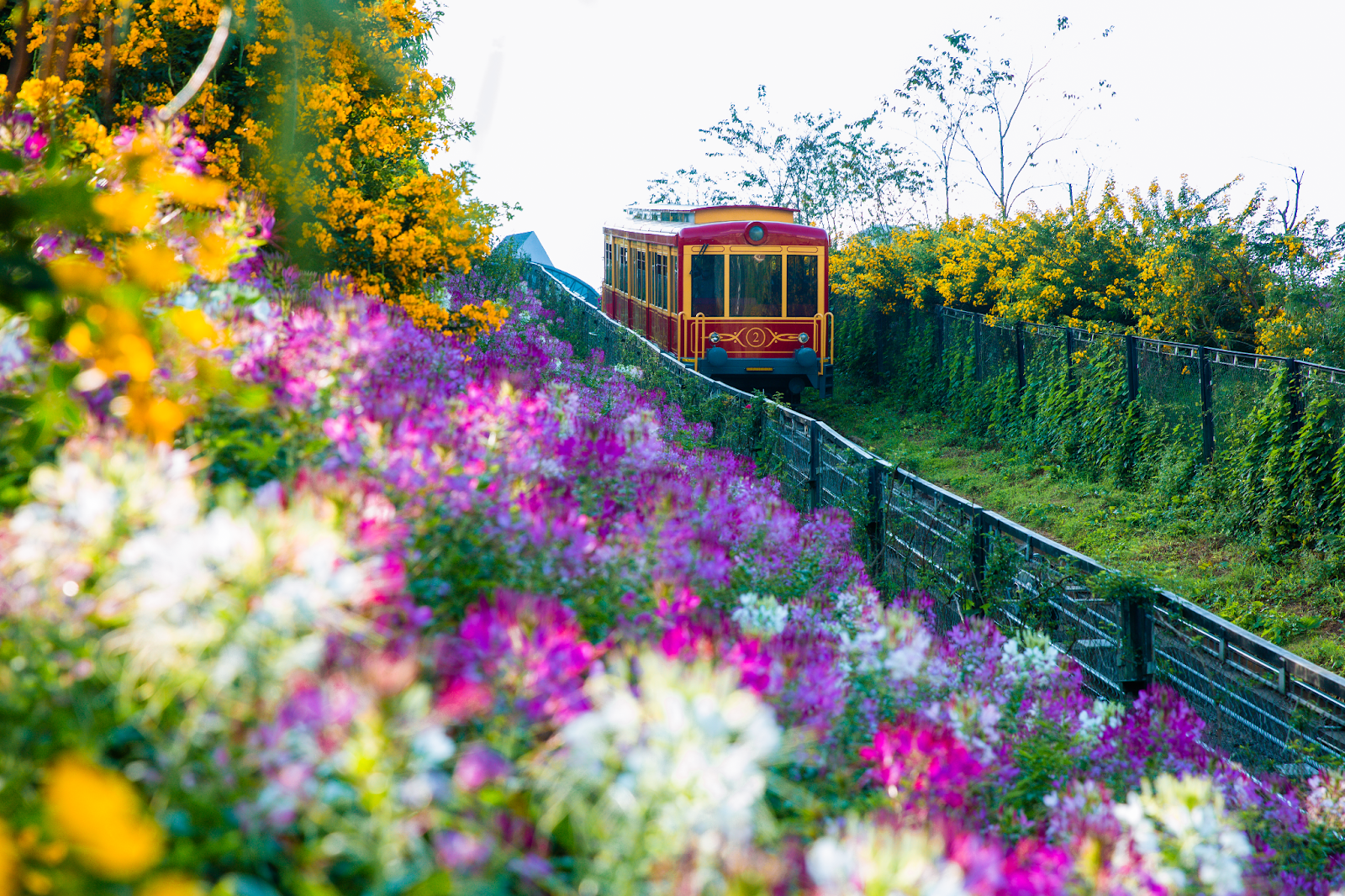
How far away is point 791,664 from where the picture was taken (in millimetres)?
2727

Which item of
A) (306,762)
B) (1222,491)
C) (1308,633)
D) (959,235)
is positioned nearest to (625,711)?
(306,762)

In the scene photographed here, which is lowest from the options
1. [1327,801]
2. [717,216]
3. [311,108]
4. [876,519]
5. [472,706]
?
[1327,801]

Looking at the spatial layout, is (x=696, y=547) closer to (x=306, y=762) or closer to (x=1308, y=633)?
(x=306, y=762)

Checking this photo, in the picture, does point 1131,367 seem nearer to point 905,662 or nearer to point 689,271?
point 689,271

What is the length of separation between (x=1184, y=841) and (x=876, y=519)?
511 centimetres

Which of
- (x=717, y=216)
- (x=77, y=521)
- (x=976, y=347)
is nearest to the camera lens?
(x=77, y=521)

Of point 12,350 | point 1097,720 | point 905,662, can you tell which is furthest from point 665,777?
point 1097,720

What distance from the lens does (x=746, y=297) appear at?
16.3 metres

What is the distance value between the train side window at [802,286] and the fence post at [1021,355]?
3.15 meters

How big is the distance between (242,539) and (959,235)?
20196 mm

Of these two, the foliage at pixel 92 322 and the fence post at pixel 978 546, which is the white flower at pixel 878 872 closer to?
the foliage at pixel 92 322

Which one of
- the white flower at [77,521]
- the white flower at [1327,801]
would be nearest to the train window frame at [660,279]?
the white flower at [1327,801]

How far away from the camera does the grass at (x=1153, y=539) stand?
329 inches

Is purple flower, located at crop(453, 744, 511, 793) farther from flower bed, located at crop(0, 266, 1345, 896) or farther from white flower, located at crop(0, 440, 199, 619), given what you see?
white flower, located at crop(0, 440, 199, 619)
